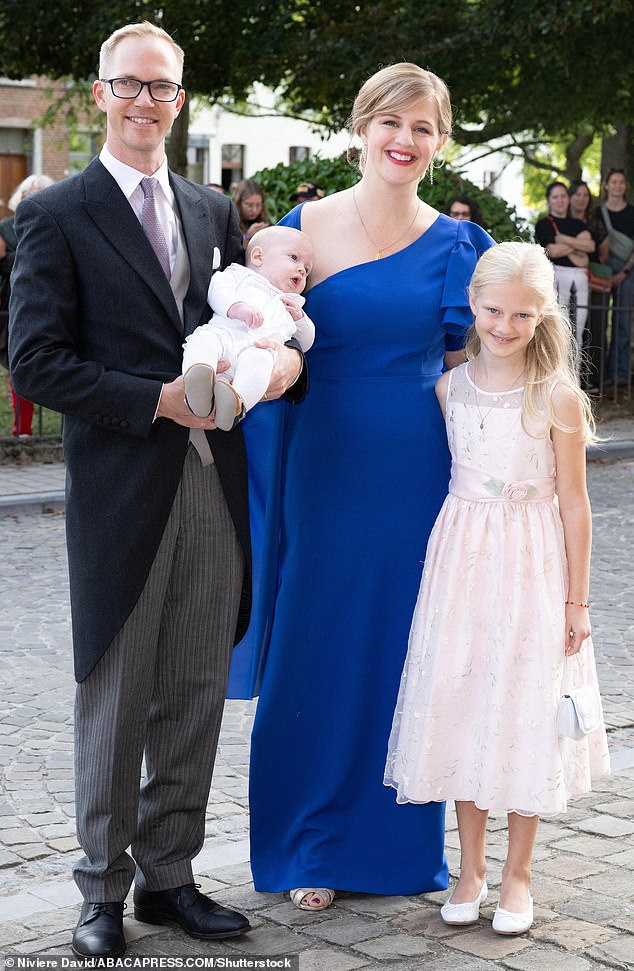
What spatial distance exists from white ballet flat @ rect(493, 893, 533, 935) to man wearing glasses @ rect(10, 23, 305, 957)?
0.68m

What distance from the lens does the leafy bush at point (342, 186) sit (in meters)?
14.1

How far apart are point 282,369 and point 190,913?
145 centimetres

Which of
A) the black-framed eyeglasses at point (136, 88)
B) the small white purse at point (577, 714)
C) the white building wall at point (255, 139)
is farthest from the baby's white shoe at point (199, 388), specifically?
the white building wall at point (255, 139)

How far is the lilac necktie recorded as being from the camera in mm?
3480

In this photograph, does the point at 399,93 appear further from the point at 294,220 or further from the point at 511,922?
the point at 511,922

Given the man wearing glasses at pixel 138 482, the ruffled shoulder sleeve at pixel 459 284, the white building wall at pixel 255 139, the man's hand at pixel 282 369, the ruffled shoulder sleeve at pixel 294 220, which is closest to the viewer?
the man wearing glasses at pixel 138 482

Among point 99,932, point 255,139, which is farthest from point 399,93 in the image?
point 255,139

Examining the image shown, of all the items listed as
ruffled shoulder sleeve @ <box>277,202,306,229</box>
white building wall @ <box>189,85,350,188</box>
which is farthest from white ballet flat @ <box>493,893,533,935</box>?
white building wall @ <box>189,85,350,188</box>

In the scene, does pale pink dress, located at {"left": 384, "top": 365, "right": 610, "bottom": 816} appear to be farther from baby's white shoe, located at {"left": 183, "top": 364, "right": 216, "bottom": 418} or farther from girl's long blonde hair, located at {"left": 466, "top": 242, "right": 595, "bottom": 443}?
baby's white shoe, located at {"left": 183, "top": 364, "right": 216, "bottom": 418}

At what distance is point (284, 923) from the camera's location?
3.73m

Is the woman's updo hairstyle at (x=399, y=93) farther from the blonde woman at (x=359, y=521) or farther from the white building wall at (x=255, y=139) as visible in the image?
the white building wall at (x=255, y=139)

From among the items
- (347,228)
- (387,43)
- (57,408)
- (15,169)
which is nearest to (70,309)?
(57,408)

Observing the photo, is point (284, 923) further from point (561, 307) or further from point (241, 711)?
point (241, 711)

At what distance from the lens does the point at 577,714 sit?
3.58 meters
